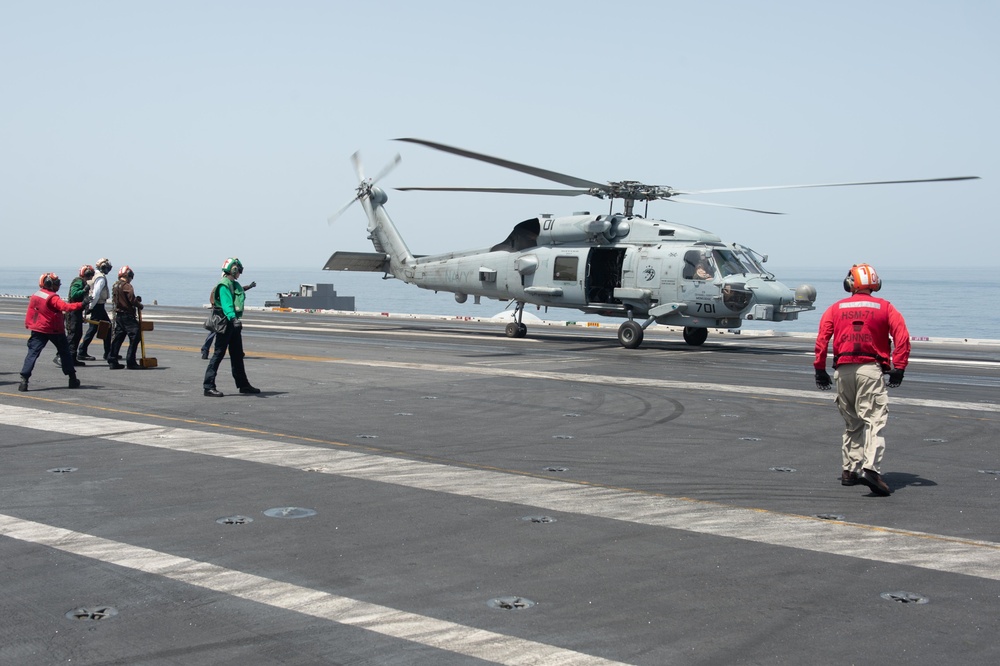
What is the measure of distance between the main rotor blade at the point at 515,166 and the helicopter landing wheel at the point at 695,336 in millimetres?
4572

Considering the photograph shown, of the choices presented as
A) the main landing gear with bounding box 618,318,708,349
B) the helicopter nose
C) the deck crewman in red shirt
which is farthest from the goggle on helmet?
the main landing gear with bounding box 618,318,708,349

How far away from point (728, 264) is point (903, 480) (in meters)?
15.1

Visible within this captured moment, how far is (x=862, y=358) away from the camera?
8.95 m

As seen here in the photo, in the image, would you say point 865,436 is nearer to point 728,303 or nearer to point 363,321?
point 728,303

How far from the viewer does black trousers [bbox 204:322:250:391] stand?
1459 cm

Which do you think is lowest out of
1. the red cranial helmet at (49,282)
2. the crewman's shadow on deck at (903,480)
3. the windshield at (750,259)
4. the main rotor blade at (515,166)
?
the crewman's shadow on deck at (903,480)

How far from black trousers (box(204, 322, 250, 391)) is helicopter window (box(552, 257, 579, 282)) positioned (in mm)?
12861

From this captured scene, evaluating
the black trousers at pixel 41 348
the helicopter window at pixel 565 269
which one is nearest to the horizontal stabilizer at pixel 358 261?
the helicopter window at pixel 565 269

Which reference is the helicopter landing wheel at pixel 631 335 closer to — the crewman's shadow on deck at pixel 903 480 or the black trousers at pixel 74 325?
the black trousers at pixel 74 325

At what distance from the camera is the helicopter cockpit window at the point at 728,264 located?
23875 mm

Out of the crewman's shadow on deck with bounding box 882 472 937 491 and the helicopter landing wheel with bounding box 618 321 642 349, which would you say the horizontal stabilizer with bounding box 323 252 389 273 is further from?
the crewman's shadow on deck with bounding box 882 472 937 491

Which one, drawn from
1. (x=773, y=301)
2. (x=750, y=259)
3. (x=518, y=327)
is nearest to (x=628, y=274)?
(x=750, y=259)

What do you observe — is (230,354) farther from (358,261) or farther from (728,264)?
(358,261)

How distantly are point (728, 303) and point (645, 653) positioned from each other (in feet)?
63.2
